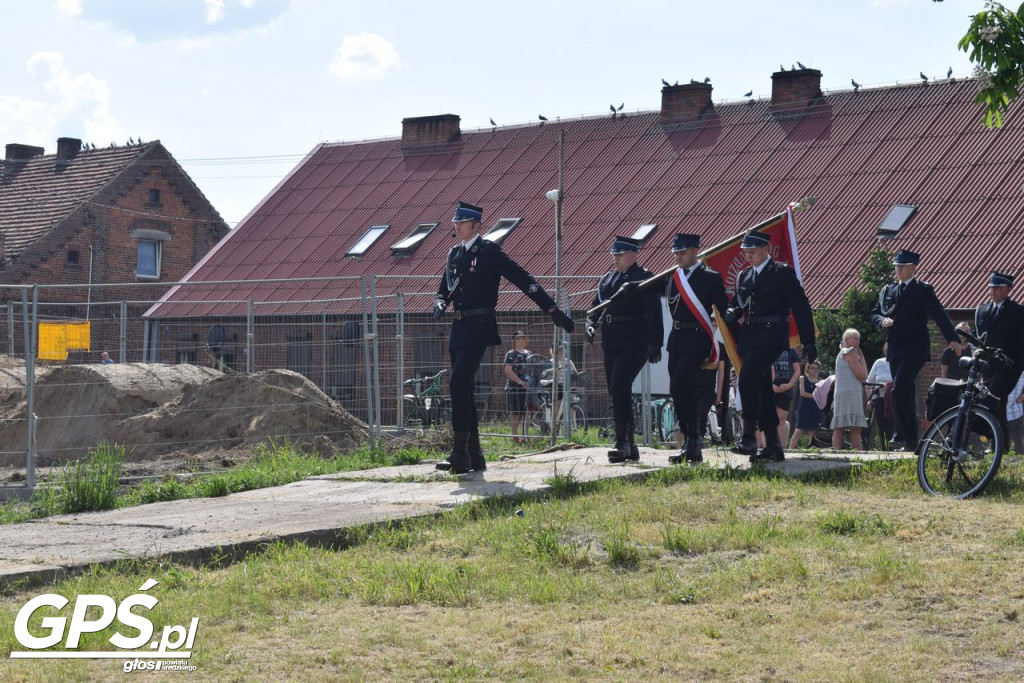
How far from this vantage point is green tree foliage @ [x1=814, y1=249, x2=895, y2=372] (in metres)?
22.5

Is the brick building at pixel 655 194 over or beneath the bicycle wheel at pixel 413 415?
over

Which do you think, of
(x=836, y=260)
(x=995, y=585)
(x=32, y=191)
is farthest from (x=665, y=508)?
(x=32, y=191)

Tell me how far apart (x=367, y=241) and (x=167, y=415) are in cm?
2103

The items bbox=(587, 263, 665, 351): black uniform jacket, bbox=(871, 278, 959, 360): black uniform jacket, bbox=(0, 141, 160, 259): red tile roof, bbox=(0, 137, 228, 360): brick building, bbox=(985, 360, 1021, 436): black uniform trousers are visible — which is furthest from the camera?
bbox=(0, 141, 160, 259): red tile roof

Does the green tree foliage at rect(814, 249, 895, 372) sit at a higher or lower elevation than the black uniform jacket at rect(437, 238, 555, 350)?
higher

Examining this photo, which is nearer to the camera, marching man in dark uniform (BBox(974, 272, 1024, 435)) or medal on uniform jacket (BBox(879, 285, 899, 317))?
marching man in dark uniform (BBox(974, 272, 1024, 435))

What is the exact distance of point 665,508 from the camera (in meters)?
8.21

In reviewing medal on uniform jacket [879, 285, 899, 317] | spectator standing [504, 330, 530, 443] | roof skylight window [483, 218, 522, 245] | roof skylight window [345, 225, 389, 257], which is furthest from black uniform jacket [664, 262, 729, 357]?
roof skylight window [345, 225, 389, 257]

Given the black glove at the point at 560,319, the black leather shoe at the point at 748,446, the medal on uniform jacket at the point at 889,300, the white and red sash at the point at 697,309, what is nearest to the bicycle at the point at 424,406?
the black glove at the point at 560,319

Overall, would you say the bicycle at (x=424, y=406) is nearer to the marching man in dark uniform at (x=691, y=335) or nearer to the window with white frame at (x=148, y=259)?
the marching man in dark uniform at (x=691, y=335)

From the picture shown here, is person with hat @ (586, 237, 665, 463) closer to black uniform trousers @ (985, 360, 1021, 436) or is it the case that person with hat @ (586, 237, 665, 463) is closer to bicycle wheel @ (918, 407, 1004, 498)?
bicycle wheel @ (918, 407, 1004, 498)

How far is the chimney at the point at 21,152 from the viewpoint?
4756 cm

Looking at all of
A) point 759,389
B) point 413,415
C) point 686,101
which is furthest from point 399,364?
point 686,101

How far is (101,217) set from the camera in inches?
1731
